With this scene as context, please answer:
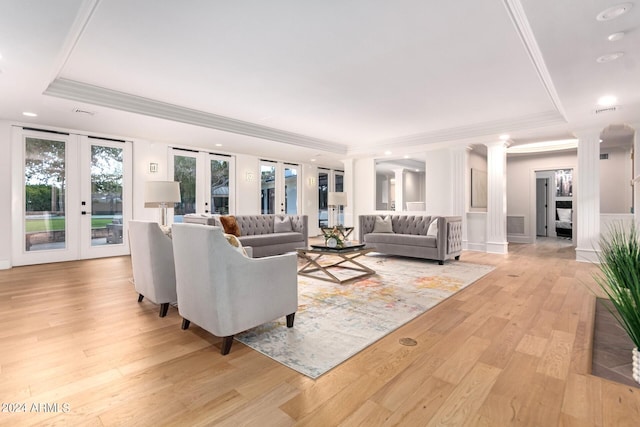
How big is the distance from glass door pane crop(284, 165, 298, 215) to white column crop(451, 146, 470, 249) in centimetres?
446

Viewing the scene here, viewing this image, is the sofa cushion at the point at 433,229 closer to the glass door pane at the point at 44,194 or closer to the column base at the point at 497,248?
the column base at the point at 497,248

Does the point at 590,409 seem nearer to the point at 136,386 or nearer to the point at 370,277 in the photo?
the point at 136,386

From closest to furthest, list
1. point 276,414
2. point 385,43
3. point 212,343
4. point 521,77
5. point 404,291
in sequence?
1. point 276,414
2. point 212,343
3. point 385,43
4. point 404,291
5. point 521,77

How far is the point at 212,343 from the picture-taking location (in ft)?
7.40

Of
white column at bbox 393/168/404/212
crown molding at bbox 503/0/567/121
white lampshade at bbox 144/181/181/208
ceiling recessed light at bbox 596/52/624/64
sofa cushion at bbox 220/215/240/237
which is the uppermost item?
crown molding at bbox 503/0/567/121

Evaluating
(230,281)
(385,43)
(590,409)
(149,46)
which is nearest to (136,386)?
(230,281)

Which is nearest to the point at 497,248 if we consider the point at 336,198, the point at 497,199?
the point at 497,199

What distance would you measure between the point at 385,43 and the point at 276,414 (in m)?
3.15

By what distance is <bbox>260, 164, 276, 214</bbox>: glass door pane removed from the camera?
884 cm

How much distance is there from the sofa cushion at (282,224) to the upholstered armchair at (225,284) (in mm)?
3983

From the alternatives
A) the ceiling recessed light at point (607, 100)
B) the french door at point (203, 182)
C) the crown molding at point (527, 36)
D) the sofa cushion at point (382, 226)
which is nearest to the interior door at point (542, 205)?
the ceiling recessed light at point (607, 100)

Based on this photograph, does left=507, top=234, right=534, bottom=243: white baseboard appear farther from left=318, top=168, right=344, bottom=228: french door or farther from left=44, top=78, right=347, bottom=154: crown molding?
left=44, top=78, right=347, bottom=154: crown molding

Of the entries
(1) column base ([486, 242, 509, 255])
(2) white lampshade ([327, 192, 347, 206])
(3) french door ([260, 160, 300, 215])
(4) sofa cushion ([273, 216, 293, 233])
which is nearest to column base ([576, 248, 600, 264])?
(1) column base ([486, 242, 509, 255])

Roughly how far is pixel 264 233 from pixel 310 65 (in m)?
3.56
